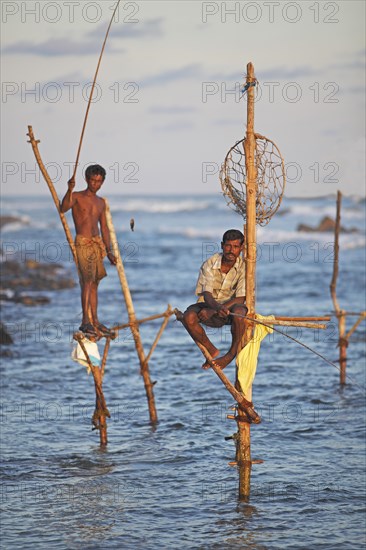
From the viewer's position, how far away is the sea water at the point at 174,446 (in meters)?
9.39

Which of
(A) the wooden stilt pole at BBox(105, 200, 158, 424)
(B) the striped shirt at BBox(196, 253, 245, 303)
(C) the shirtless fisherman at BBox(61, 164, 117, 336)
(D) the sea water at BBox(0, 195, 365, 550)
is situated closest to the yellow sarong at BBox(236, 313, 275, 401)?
(B) the striped shirt at BBox(196, 253, 245, 303)

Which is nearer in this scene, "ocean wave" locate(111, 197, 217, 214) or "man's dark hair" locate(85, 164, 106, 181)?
"man's dark hair" locate(85, 164, 106, 181)

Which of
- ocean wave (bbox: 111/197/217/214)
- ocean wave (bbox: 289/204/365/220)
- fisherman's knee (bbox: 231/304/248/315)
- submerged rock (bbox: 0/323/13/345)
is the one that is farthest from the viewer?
ocean wave (bbox: 111/197/217/214)

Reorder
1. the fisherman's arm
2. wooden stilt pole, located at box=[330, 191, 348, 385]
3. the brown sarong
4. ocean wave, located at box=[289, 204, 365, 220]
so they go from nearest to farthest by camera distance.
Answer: the fisherman's arm → the brown sarong → wooden stilt pole, located at box=[330, 191, 348, 385] → ocean wave, located at box=[289, 204, 365, 220]

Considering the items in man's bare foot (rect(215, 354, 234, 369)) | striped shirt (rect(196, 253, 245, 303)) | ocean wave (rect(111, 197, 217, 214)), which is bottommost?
man's bare foot (rect(215, 354, 234, 369))

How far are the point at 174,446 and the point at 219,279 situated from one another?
4077 mm

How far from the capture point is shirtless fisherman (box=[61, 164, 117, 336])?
9625 millimetres

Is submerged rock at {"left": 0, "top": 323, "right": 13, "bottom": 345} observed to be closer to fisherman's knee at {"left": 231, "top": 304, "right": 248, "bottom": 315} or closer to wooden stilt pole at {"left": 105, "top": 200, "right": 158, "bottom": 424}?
wooden stilt pole at {"left": 105, "top": 200, "right": 158, "bottom": 424}

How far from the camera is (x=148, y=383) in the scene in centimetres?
1254

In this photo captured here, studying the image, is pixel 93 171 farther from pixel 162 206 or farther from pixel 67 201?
pixel 162 206

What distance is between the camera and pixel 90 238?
32.5ft

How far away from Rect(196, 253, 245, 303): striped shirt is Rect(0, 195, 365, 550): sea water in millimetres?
2412

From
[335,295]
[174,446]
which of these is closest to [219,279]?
[174,446]

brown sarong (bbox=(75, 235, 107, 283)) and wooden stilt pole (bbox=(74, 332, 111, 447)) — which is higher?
brown sarong (bbox=(75, 235, 107, 283))
